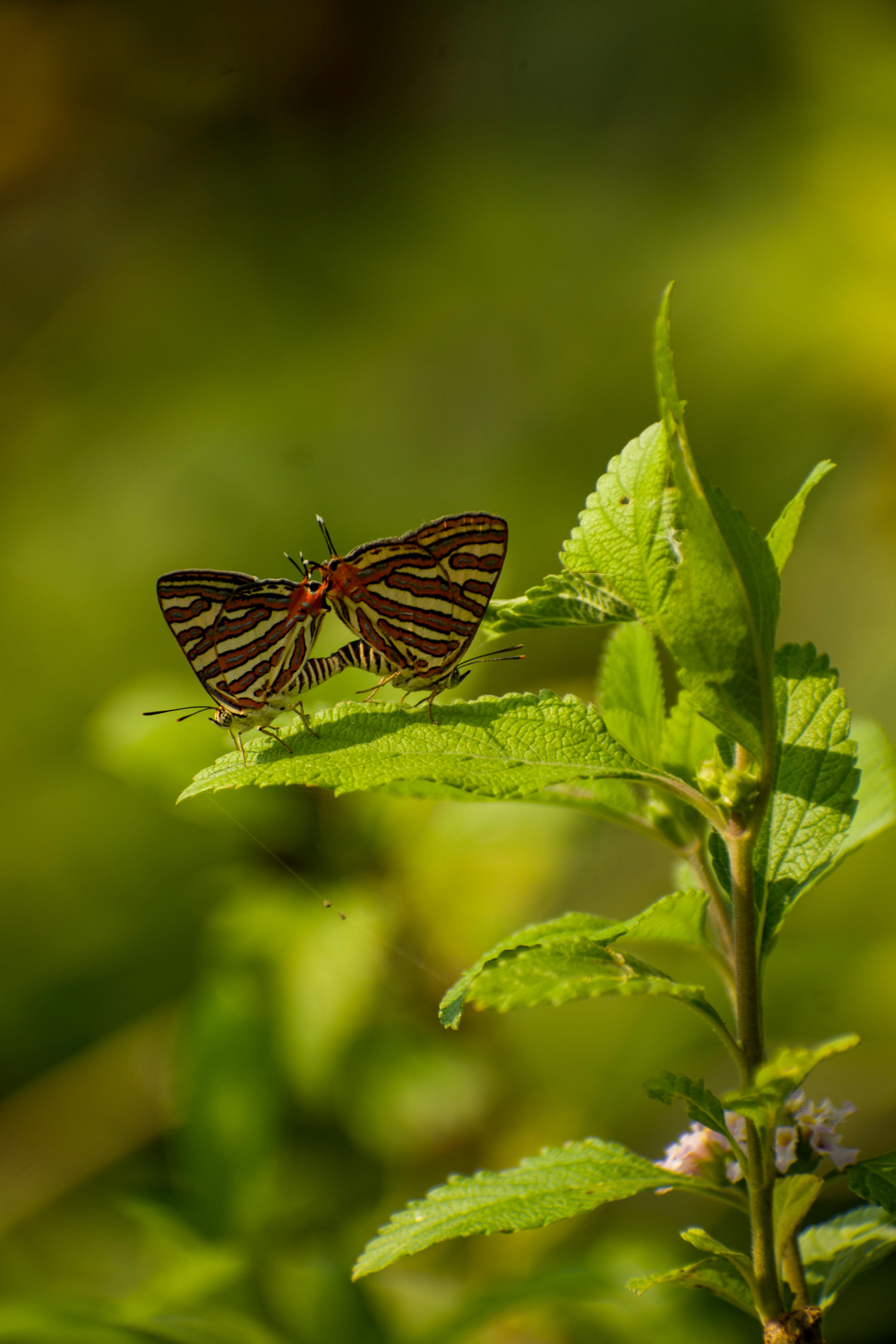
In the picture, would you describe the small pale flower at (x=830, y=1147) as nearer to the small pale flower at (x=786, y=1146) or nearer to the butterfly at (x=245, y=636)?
the small pale flower at (x=786, y=1146)

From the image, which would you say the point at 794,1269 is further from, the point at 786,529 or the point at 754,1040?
the point at 786,529

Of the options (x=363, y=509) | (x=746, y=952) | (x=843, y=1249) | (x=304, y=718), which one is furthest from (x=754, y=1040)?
(x=363, y=509)

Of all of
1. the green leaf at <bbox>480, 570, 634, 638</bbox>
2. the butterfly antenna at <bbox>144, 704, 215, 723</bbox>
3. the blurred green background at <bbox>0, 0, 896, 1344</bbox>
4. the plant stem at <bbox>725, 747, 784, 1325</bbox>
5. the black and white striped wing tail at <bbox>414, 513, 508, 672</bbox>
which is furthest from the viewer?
Result: the blurred green background at <bbox>0, 0, 896, 1344</bbox>

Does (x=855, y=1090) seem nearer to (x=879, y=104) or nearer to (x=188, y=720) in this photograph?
(x=188, y=720)

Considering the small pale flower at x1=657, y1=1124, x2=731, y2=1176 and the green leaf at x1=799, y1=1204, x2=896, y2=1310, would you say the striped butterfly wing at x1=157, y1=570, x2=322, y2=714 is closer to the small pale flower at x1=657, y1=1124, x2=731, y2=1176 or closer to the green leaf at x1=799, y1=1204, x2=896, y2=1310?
the small pale flower at x1=657, y1=1124, x2=731, y2=1176

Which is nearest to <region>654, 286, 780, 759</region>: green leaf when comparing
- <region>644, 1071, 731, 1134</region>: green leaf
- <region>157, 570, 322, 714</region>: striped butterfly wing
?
<region>644, 1071, 731, 1134</region>: green leaf

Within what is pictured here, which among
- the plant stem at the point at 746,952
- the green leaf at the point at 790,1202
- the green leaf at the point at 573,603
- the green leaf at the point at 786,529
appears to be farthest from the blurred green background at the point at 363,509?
the green leaf at the point at 786,529
